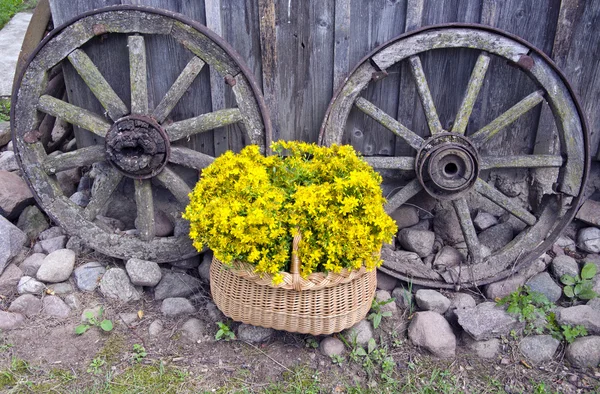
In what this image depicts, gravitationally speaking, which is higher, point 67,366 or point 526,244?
point 526,244

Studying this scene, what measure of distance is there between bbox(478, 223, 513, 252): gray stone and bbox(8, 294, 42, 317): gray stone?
106 inches

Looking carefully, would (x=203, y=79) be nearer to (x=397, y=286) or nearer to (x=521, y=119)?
(x=397, y=286)

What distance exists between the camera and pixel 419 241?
10.6 feet

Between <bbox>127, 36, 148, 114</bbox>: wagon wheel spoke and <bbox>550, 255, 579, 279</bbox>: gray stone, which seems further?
<bbox>550, 255, 579, 279</bbox>: gray stone

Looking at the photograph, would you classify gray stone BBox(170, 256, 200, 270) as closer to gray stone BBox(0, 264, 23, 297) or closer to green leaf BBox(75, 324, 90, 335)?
green leaf BBox(75, 324, 90, 335)

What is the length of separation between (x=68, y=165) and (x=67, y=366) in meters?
1.19

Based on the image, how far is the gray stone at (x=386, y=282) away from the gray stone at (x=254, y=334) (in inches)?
31.2

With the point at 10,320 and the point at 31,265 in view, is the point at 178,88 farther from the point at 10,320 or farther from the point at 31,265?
the point at 10,320

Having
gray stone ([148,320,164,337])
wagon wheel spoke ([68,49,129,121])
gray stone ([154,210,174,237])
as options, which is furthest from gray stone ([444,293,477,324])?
wagon wheel spoke ([68,49,129,121])

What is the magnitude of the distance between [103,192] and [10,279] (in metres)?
0.72

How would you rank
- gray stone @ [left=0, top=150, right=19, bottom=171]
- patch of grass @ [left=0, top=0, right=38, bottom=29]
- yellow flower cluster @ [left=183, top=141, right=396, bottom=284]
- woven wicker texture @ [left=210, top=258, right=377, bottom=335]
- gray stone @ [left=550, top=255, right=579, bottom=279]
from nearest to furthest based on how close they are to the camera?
yellow flower cluster @ [left=183, top=141, right=396, bottom=284] → woven wicker texture @ [left=210, top=258, right=377, bottom=335] → gray stone @ [left=550, top=255, right=579, bottom=279] → gray stone @ [left=0, top=150, right=19, bottom=171] → patch of grass @ [left=0, top=0, right=38, bottom=29]

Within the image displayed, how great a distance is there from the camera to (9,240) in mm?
3090

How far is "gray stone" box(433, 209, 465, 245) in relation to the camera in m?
3.34

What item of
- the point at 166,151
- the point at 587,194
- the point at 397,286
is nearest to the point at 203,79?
the point at 166,151
